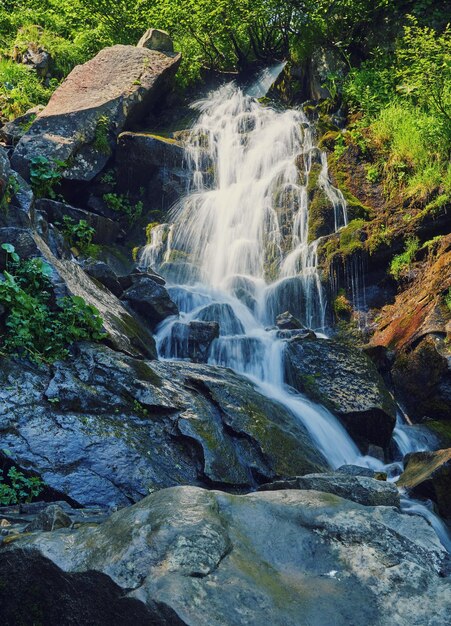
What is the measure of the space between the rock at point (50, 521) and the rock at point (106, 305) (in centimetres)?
329

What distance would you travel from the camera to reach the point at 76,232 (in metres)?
11.4

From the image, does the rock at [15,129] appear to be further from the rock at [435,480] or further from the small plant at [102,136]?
the rock at [435,480]

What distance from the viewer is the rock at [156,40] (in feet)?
55.0

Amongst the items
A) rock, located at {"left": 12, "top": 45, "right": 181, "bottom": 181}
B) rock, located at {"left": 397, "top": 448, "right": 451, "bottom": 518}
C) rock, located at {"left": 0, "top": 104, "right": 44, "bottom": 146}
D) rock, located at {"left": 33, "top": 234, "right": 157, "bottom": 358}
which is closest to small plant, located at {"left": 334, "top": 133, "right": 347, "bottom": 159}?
rock, located at {"left": 12, "top": 45, "right": 181, "bottom": 181}

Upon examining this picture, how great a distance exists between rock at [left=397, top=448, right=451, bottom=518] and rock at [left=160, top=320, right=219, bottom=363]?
11.8 ft

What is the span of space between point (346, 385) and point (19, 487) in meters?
Result: 4.76

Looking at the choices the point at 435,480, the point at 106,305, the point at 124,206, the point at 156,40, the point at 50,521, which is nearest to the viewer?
the point at 50,521

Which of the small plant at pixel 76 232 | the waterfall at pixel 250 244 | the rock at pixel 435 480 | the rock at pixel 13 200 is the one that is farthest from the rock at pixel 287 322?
the rock at pixel 13 200

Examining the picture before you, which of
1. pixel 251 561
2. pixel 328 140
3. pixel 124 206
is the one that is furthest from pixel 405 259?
pixel 251 561

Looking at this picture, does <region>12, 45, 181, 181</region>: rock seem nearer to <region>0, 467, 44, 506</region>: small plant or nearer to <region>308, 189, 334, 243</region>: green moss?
<region>308, 189, 334, 243</region>: green moss

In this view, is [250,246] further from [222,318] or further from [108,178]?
[108,178]

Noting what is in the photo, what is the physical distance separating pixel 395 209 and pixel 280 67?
27.7ft

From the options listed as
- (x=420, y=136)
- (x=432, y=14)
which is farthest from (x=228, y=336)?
(x=432, y=14)

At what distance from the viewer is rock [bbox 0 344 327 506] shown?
543cm
